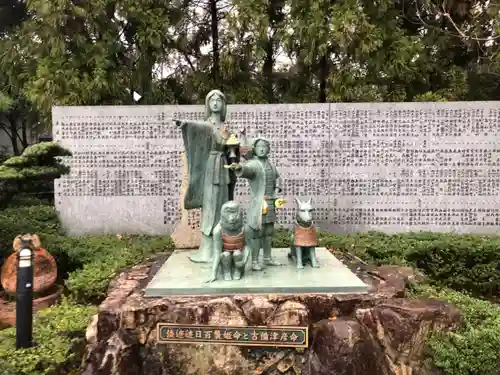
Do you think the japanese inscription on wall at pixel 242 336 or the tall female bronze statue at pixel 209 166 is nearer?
the japanese inscription on wall at pixel 242 336

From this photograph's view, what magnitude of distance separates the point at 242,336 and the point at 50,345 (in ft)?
5.72

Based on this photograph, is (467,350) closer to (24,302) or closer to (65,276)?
(24,302)

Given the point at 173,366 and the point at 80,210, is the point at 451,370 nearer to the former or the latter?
the point at 173,366

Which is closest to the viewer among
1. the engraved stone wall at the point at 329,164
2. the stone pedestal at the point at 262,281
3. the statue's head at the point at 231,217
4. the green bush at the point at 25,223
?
the stone pedestal at the point at 262,281

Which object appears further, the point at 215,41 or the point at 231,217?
the point at 215,41

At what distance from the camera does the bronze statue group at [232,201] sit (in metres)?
3.95

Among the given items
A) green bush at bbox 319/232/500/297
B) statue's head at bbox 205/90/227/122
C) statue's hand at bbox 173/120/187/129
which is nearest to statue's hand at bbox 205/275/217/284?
statue's hand at bbox 173/120/187/129

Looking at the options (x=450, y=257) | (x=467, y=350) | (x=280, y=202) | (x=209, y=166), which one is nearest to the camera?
(x=467, y=350)

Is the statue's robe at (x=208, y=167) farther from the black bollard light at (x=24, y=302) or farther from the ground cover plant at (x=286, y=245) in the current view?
the black bollard light at (x=24, y=302)

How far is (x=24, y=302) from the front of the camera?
3691 millimetres

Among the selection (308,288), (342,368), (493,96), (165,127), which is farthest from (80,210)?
(493,96)

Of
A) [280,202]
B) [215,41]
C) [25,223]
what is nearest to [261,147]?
[280,202]

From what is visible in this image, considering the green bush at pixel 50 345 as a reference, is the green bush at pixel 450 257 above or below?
above

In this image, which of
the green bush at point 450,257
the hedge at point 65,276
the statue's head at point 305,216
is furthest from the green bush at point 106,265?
the green bush at point 450,257
